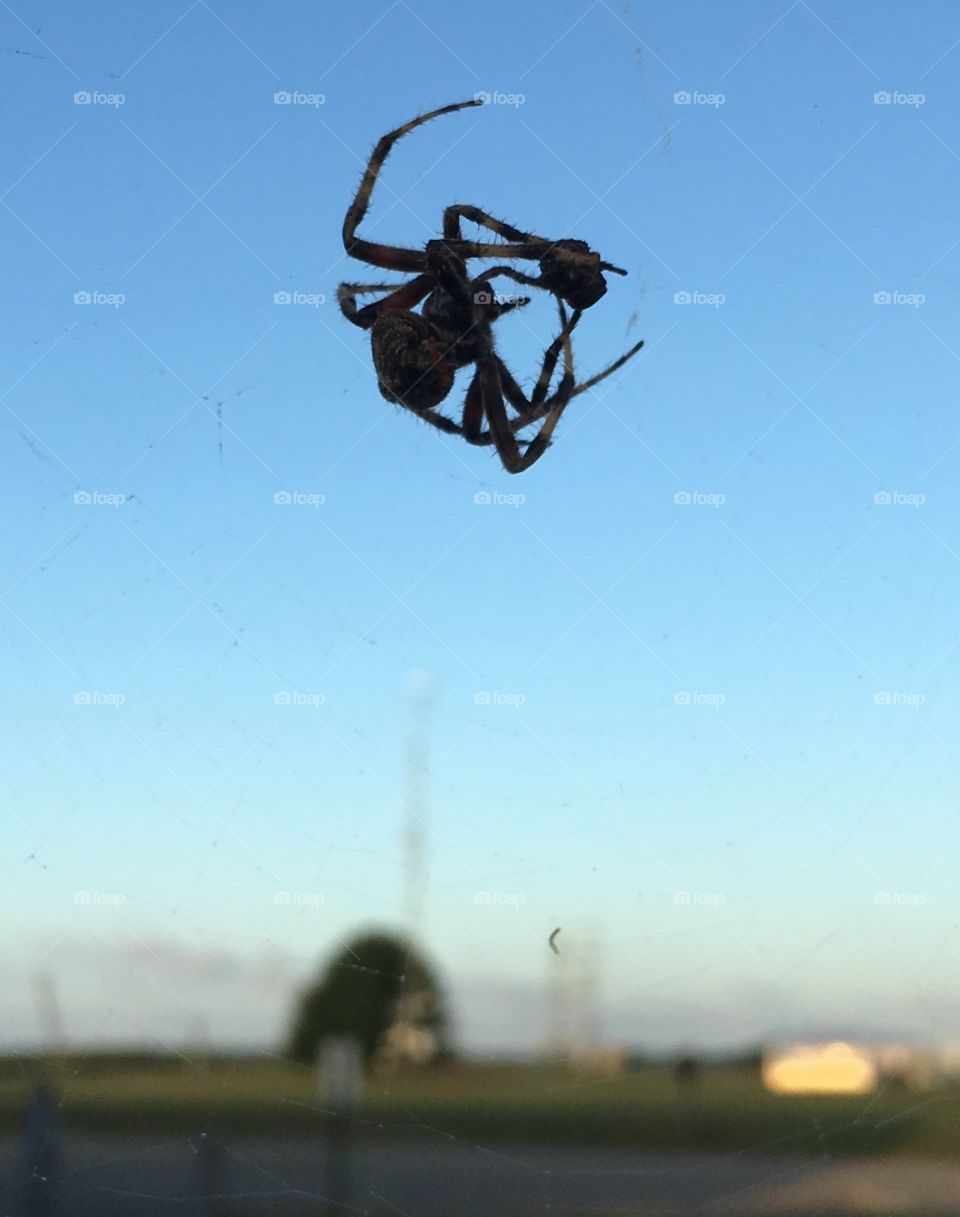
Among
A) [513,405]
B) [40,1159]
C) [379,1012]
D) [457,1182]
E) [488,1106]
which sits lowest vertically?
[457,1182]

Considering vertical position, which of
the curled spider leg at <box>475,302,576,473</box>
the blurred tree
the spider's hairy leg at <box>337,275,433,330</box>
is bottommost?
the blurred tree

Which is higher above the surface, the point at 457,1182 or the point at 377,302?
the point at 377,302

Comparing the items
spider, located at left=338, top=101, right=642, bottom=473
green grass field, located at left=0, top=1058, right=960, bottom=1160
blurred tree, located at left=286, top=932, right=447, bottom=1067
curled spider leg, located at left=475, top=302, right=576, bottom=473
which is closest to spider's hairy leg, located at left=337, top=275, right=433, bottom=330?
spider, located at left=338, top=101, right=642, bottom=473

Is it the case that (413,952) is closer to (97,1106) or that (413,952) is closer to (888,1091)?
(97,1106)

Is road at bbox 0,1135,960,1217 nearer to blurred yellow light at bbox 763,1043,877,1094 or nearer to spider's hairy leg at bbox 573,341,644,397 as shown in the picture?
blurred yellow light at bbox 763,1043,877,1094

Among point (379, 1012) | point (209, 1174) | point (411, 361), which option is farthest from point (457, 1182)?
point (411, 361)

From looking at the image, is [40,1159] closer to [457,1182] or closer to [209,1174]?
[209,1174]
